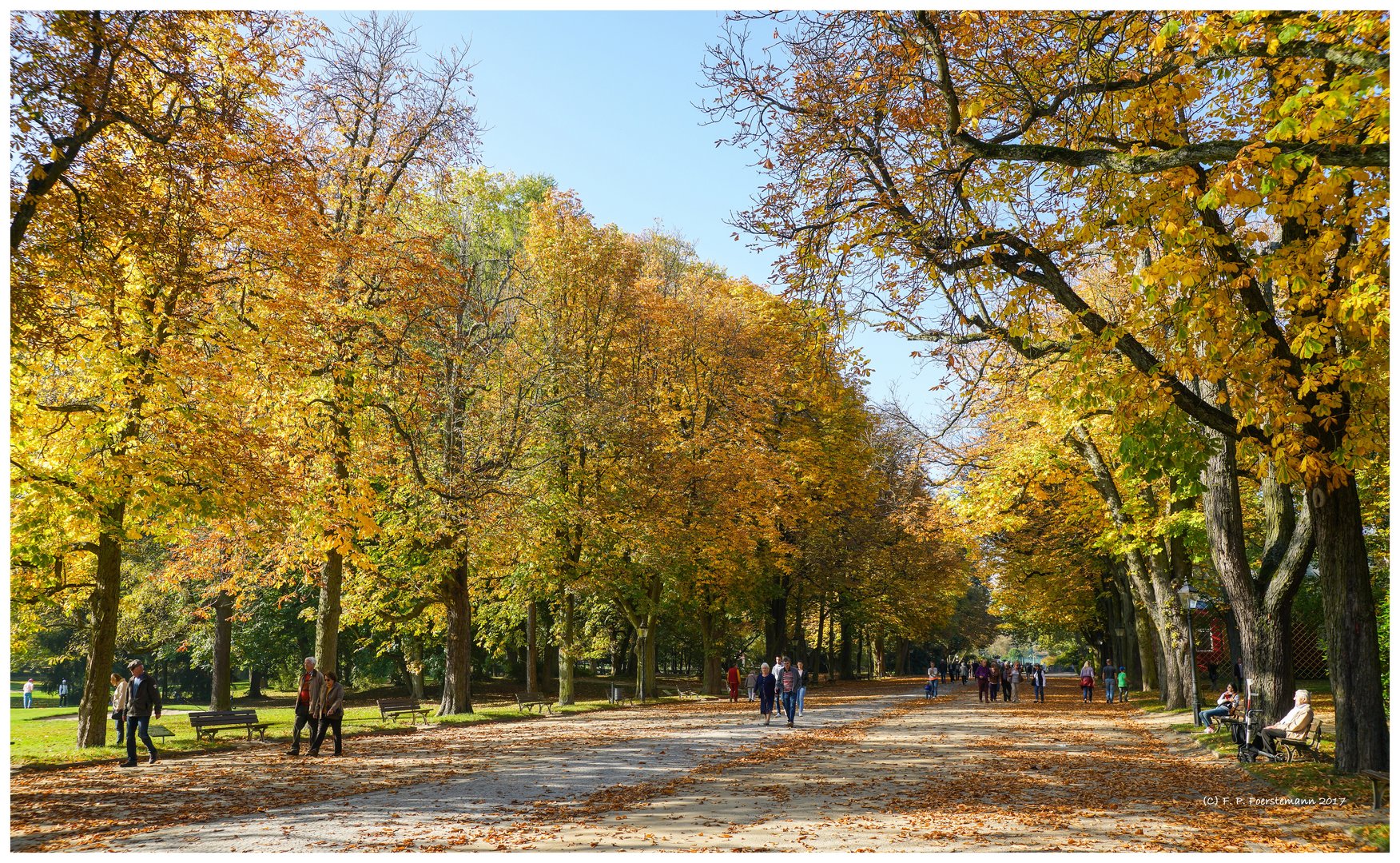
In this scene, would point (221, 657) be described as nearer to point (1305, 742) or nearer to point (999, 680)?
point (1305, 742)

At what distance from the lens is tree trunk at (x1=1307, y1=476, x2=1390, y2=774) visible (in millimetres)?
11539

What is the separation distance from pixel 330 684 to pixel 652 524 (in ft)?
45.1

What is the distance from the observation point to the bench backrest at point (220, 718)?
18.2 m

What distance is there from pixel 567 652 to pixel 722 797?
19621 millimetres

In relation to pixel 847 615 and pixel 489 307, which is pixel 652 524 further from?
pixel 847 615

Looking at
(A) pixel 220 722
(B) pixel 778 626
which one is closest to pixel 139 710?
(A) pixel 220 722

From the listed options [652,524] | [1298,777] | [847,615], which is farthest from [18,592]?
[847,615]

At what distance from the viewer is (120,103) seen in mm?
10492

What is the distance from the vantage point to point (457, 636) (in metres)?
25.8

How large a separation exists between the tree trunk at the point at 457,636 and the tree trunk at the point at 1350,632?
768 inches

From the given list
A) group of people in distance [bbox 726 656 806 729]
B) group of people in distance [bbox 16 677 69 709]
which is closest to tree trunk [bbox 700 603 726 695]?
group of people in distance [bbox 726 656 806 729]

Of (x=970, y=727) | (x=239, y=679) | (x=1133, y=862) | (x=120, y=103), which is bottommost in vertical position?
(x=239, y=679)

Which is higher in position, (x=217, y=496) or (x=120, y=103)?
(x=120, y=103)

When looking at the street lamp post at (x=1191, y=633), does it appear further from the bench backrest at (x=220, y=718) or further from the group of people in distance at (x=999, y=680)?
the bench backrest at (x=220, y=718)
